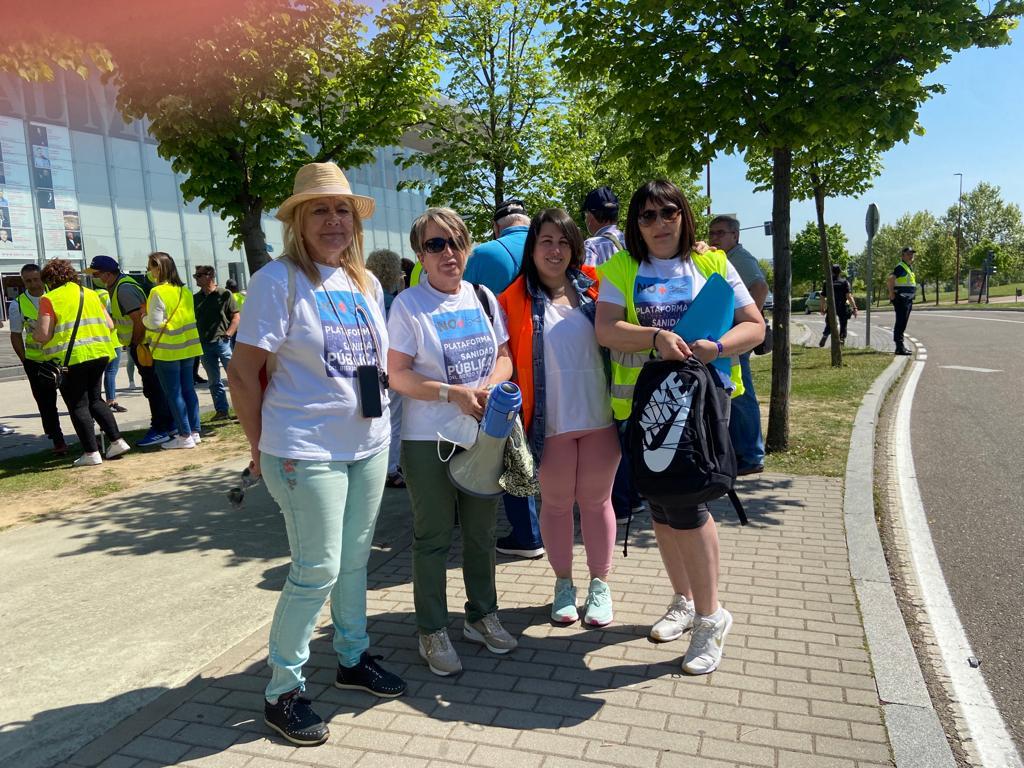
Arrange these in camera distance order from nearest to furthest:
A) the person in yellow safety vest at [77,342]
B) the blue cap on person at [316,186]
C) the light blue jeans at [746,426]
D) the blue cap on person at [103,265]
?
1. the blue cap on person at [316,186]
2. the light blue jeans at [746,426]
3. the person in yellow safety vest at [77,342]
4. the blue cap on person at [103,265]

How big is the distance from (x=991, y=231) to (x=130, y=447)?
68.0 m

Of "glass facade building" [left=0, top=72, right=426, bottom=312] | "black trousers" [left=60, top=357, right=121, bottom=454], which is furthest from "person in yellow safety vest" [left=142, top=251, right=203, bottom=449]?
"glass facade building" [left=0, top=72, right=426, bottom=312]

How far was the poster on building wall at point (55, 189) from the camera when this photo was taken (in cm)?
3127

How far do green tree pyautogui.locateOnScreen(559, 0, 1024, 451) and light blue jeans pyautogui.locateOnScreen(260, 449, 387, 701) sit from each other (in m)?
4.65

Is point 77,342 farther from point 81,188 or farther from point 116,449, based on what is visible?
point 81,188

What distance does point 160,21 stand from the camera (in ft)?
22.2

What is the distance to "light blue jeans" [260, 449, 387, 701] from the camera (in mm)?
2689

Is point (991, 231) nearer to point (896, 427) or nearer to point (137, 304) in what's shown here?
point (896, 427)

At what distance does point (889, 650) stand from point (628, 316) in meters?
1.84

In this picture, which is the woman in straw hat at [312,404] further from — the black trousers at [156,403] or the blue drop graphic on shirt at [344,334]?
the black trousers at [156,403]

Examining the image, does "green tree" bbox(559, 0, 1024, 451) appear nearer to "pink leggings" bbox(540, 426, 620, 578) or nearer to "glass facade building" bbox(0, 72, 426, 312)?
"pink leggings" bbox(540, 426, 620, 578)

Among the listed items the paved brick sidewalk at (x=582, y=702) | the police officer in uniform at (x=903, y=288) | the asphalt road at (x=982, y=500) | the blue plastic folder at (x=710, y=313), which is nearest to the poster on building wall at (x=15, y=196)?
the police officer in uniform at (x=903, y=288)

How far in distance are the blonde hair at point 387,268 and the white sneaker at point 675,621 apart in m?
3.46

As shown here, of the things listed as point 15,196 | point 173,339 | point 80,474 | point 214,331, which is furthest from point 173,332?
point 15,196
